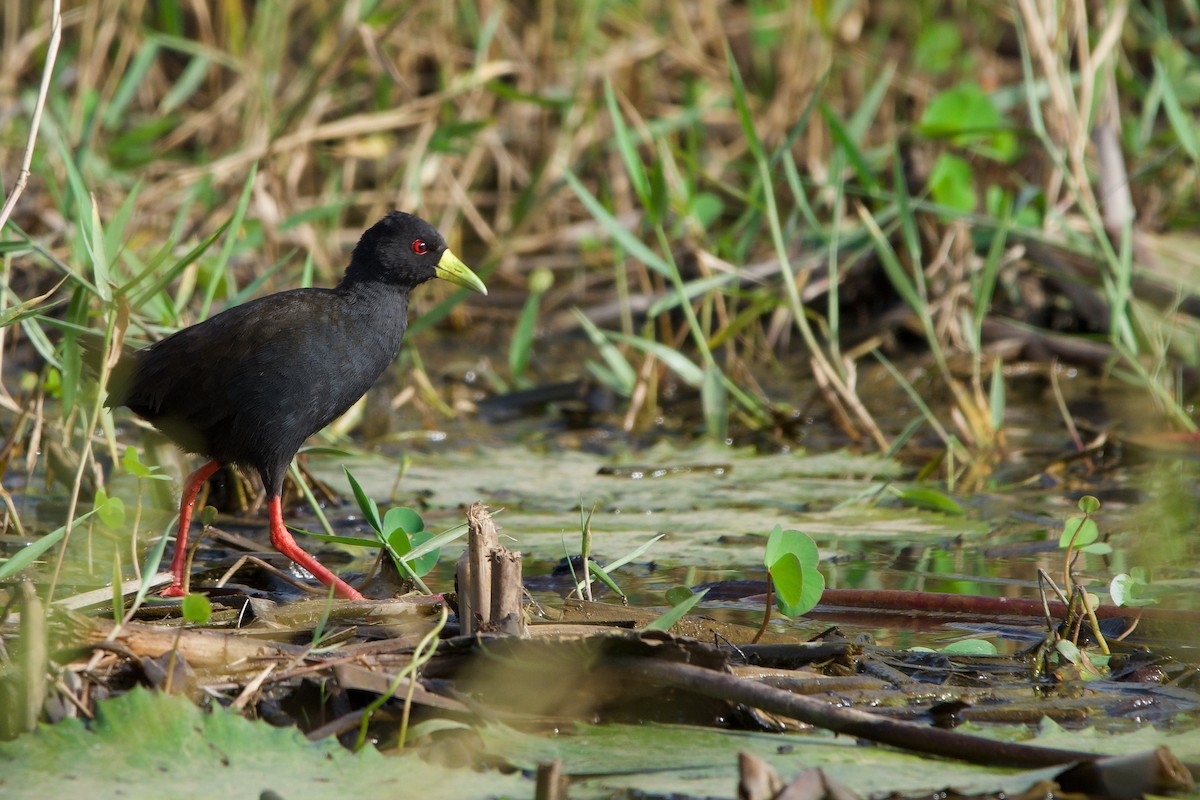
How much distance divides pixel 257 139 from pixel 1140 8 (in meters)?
4.32

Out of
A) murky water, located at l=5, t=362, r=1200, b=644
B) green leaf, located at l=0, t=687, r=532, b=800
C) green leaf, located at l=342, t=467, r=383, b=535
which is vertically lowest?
murky water, located at l=5, t=362, r=1200, b=644

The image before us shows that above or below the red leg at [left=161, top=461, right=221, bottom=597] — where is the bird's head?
above

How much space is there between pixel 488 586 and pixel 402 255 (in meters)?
1.50

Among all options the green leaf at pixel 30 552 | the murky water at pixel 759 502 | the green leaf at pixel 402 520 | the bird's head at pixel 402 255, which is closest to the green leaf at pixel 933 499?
the murky water at pixel 759 502

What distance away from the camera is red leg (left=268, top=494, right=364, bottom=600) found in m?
3.26

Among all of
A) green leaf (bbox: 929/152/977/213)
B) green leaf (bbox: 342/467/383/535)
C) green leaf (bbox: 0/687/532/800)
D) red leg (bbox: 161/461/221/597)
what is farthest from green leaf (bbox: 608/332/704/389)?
green leaf (bbox: 0/687/532/800)

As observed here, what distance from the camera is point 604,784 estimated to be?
235 centimetres

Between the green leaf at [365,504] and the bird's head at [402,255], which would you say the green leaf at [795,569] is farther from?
the bird's head at [402,255]

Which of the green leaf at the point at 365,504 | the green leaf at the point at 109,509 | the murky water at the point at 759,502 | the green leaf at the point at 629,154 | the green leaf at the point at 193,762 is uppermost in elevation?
the green leaf at the point at 629,154

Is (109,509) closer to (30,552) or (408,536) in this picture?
(30,552)

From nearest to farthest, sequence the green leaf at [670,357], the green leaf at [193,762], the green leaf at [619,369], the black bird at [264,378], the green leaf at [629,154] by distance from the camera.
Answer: the green leaf at [193,762]
the black bird at [264,378]
the green leaf at [629,154]
the green leaf at [670,357]
the green leaf at [619,369]

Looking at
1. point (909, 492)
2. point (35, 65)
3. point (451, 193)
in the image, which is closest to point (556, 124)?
point (451, 193)

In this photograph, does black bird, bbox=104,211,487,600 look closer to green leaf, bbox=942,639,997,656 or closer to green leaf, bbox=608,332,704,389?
green leaf, bbox=608,332,704,389

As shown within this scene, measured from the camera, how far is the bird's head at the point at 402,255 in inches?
154
